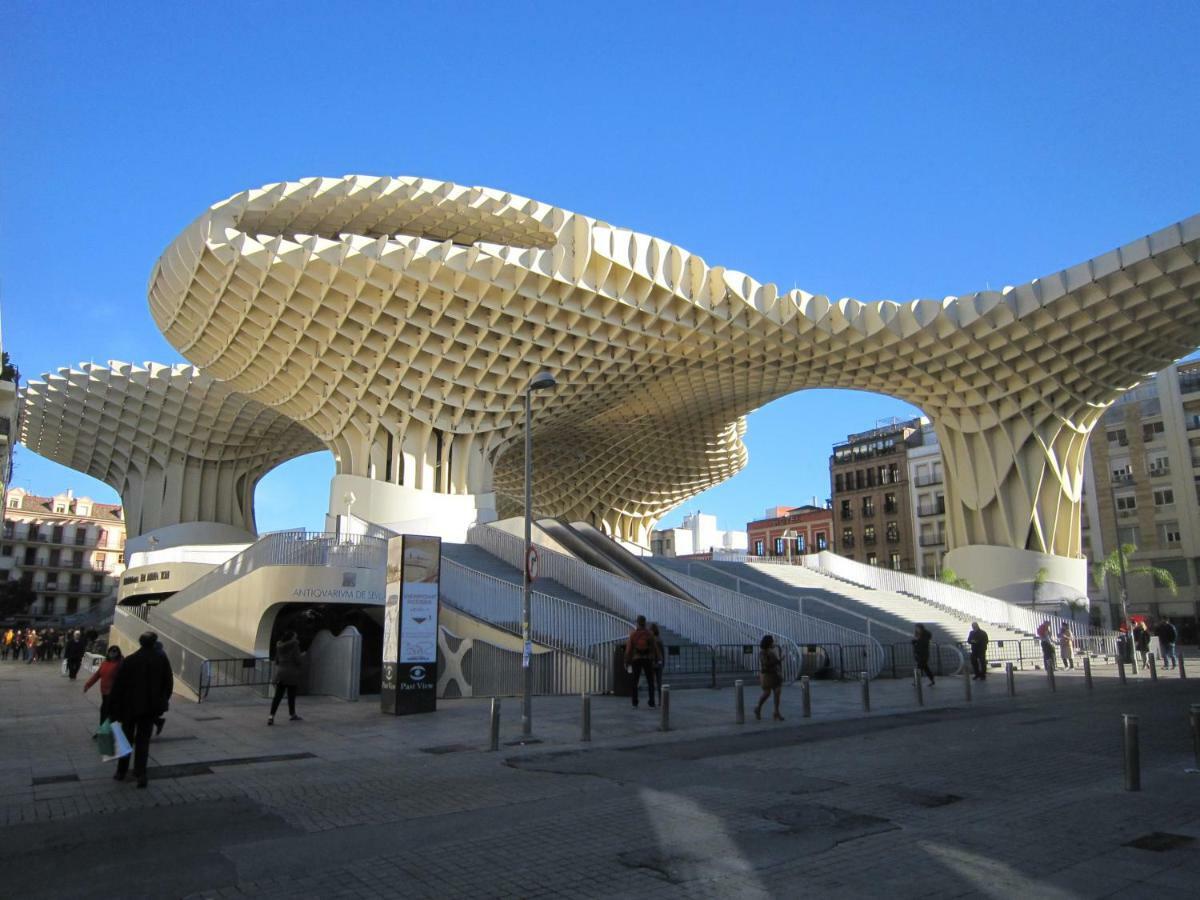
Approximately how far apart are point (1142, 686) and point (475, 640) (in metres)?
14.3

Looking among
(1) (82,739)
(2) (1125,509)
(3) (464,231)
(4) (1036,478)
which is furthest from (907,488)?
(1) (82,739)

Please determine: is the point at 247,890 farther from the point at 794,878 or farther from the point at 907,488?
the point at 907,488

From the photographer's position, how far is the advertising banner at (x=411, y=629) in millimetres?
14461

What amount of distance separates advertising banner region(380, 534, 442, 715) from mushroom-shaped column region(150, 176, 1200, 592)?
60.9 feet

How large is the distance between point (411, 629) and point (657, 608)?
7.92 meters

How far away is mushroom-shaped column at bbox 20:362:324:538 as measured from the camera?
51.1 metres

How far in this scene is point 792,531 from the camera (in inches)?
3184

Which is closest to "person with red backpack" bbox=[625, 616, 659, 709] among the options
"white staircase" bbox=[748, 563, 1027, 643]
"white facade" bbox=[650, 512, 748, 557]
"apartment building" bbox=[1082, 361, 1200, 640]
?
"white staircase" bbox=[748, 563, 1027, 643]

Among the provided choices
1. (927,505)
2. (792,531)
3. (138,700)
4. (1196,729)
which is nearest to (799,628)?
(1196,729)

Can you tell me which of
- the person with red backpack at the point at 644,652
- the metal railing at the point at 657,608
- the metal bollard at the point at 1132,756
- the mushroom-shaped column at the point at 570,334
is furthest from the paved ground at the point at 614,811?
the mushroom-shaped column at the point at 570,334

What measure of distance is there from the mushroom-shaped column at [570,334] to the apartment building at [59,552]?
47723mm

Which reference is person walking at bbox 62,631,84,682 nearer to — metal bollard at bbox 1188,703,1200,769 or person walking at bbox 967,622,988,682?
person walking at bbox 967,622,988,682

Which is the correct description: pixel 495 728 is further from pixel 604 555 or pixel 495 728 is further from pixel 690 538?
pixel 690 538

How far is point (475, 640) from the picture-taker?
57.8 feet
